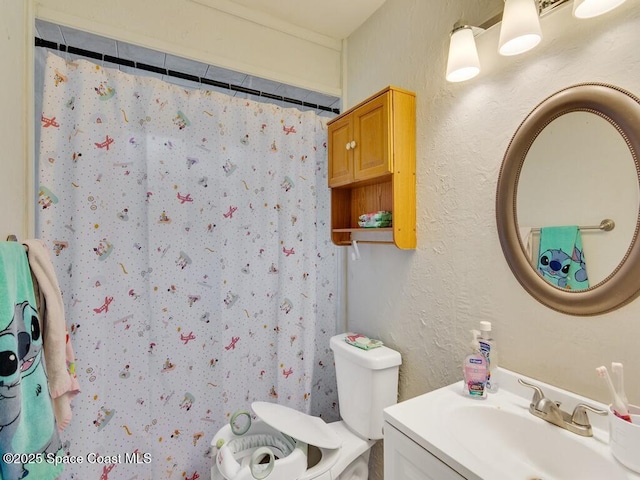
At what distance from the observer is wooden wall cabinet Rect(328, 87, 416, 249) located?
133 centimetres

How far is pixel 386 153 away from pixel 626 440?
1.09 metres

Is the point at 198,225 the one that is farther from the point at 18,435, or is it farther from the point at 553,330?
the point at 553,330

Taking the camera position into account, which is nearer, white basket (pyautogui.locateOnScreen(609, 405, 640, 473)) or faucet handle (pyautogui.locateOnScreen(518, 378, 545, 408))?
white basket (pyautogui.locateOnScreen(609, 405, 640, 473))

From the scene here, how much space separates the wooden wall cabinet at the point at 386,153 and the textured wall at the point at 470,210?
0.05 meters

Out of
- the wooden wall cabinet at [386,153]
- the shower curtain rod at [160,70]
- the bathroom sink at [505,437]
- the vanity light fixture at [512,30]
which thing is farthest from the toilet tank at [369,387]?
the shower curtain rod at [160,70]

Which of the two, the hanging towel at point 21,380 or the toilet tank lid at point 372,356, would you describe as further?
the toilet tank lid at point 372,356

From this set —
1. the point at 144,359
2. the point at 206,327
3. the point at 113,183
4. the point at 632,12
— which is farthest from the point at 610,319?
the point at 113,183

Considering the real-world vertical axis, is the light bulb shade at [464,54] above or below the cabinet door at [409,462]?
above

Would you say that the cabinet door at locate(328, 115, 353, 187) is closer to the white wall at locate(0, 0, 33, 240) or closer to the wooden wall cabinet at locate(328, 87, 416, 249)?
the wooden wall cabinet at locate(328, 87, 416, 249)

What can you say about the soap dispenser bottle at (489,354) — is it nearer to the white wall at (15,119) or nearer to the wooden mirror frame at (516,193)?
the wooden mirror frame at (516,193)

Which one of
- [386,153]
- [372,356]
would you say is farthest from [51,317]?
[386,153]

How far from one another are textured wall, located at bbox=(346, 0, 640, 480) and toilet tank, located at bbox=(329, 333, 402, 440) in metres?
0.09

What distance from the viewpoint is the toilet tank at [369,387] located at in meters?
1.37

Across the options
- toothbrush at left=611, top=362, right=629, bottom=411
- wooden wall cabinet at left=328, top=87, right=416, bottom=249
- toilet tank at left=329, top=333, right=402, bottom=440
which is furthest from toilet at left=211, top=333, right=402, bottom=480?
toothbrush at left=611, top=362, right=629, bottom=411
